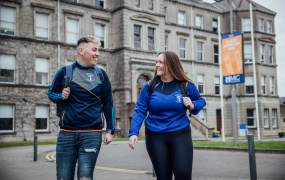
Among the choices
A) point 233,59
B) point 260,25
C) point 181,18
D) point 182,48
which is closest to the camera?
point 233,59

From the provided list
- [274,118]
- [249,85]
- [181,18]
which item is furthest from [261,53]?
[181,18]

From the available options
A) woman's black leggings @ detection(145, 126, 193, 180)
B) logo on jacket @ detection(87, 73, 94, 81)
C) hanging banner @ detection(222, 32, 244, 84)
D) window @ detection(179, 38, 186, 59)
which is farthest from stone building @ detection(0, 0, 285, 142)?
woman's black leggings @ detection(145, 126, 193, 180)

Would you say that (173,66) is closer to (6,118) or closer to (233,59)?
(233,59)

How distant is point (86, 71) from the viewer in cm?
428

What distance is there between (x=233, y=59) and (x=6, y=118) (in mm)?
16682

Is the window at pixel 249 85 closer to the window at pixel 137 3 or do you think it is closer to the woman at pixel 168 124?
the window at pixel 137 3

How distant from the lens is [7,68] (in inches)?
1012

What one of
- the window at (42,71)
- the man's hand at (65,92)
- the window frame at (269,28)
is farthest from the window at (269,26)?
the man's hand at (65,92)

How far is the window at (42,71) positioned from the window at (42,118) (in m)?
2.02

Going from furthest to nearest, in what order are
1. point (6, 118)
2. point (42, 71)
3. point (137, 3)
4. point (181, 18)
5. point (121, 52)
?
point (181, 18) → point (137, 3) → point (121, 52) → point (42, 71) → point (6, 118)

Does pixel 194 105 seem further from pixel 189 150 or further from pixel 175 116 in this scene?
pixel 189 150

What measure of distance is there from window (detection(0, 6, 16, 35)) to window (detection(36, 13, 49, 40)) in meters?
1.91

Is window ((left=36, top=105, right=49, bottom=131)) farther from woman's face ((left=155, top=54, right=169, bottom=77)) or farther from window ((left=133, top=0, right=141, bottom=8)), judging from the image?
woman's face ((left=155, top=54, right=169, bottom=77))

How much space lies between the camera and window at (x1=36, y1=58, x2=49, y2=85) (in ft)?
89.6
